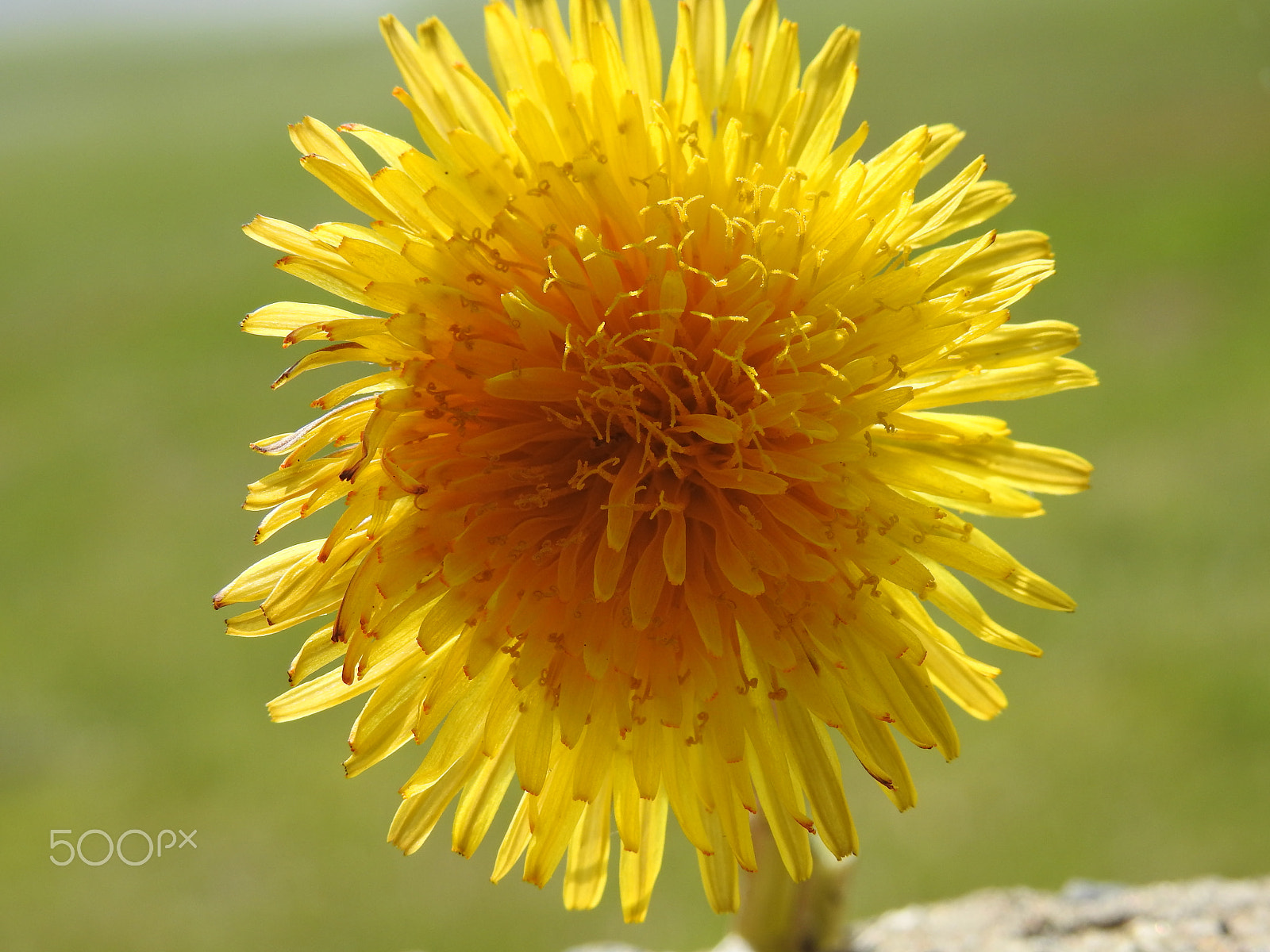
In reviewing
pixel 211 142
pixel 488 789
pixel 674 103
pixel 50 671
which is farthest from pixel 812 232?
pixel 211 142

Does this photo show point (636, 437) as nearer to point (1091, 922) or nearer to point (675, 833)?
point (1091, 922)

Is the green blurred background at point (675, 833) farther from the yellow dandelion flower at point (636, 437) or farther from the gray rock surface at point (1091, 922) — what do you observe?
the yellow dandelion flower at point (636, 437)

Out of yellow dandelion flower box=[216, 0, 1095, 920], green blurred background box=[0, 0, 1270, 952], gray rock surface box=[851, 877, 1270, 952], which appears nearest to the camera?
yellow dandelion flower box=[216, 0, 1095, 920]

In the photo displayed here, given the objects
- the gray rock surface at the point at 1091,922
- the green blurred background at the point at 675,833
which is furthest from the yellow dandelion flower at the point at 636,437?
the green blurred background at the point at 675,833

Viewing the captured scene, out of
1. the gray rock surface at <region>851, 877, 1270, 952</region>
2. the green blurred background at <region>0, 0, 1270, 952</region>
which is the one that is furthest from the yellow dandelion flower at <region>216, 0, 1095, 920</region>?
the green blurred background at <region>0, 0, 1270, 952</region>

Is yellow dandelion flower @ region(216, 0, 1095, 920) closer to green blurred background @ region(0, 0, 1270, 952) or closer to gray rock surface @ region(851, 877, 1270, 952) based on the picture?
gray rock surface @ region(851, 877, 1270, 952)

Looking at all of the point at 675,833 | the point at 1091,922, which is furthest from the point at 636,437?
the point at 675,833

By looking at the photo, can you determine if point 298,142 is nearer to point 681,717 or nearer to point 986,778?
point 681,717
